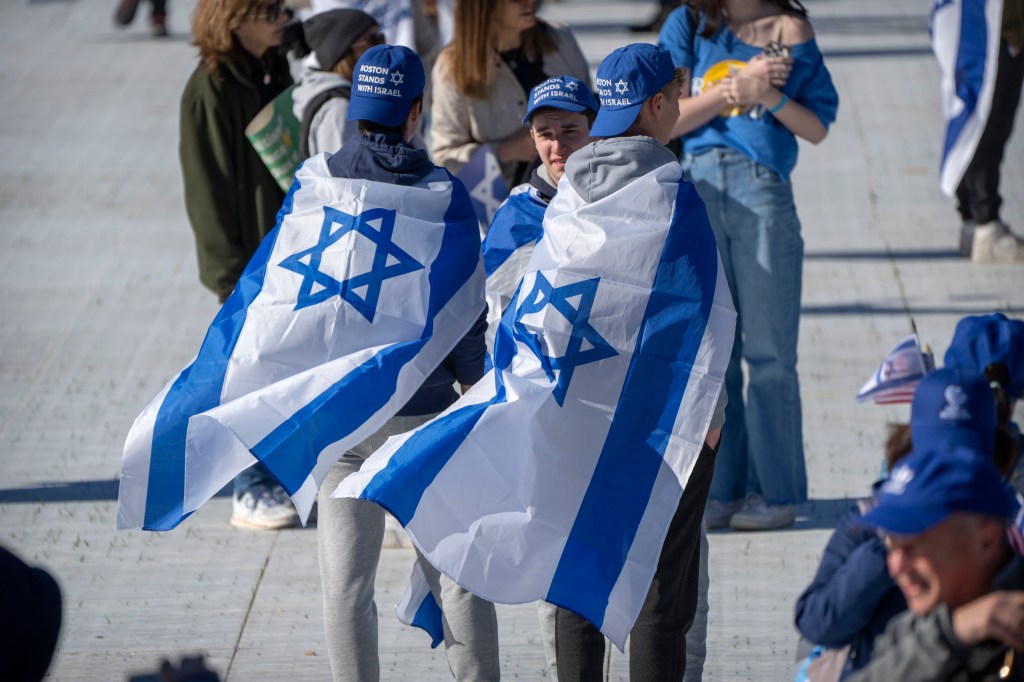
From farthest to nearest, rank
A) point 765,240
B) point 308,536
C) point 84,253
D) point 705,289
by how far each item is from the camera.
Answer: point 84,253, point 308,536, point 765,240, point 705,289

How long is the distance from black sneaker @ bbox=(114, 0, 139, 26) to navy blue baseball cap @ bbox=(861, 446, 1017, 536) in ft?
45.7

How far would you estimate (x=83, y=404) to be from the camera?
739 cm

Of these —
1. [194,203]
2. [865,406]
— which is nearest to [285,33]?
[194,203]

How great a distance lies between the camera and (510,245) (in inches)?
175

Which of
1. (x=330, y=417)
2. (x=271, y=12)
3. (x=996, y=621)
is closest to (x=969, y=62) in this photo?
(x=271, y=12)

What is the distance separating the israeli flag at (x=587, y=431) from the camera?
154 inches

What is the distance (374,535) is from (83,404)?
3.62 metres

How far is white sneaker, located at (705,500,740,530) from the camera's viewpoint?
232 inches

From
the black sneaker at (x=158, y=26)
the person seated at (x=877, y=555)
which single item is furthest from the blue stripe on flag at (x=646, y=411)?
the black sneaker at (x=158, y=26)

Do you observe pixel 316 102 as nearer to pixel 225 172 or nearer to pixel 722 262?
pixel 225 172

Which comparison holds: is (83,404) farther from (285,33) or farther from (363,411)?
(363,411)

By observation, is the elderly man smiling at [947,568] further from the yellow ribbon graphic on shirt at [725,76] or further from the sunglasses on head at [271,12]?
the sunglasses on head at [271,12]

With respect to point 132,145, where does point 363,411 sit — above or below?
above

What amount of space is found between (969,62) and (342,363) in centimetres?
543
